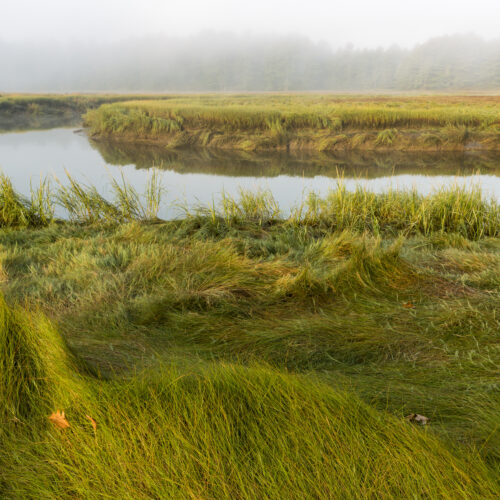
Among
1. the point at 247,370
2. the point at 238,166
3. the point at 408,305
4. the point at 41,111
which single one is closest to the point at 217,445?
the point at 247,370

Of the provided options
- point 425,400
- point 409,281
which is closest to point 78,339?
point 425,400

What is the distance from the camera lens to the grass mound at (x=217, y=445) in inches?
47.0

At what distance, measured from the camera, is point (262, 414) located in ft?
4.75

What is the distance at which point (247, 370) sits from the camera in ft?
5.57

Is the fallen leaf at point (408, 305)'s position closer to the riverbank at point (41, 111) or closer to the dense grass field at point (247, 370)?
the dense grass field at point (247, 370)

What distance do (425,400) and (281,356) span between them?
0.77 m

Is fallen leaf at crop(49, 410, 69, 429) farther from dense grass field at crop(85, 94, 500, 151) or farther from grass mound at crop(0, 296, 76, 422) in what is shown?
dense grass field at crop(85, 94, 500, 151)

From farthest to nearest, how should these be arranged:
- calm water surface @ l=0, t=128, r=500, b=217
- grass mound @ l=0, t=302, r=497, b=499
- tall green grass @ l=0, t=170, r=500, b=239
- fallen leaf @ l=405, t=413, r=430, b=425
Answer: calm water surface @ l=0, t=128, r=500, b=217
tall green grass @ l=0, t=170, r=500, b=239
fallen leaf @ l=405, t=413, r=430, b=425
grass mound @ l=0, t=302, r=497, b=499

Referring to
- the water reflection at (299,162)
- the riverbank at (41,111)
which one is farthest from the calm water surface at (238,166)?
the riverbank at (41,111)

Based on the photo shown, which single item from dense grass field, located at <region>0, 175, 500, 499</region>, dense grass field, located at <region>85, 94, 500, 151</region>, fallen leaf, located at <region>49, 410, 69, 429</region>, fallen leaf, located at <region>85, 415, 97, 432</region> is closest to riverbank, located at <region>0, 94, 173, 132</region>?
dense grass field, located at <region>85, 94, 500, 151</region>

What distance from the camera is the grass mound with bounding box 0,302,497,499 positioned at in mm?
1194

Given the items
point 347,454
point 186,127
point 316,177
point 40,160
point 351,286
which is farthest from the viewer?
point 186,127

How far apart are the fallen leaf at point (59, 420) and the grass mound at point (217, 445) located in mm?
18

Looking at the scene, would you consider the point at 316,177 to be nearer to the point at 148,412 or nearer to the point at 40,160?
the point at 40,160
